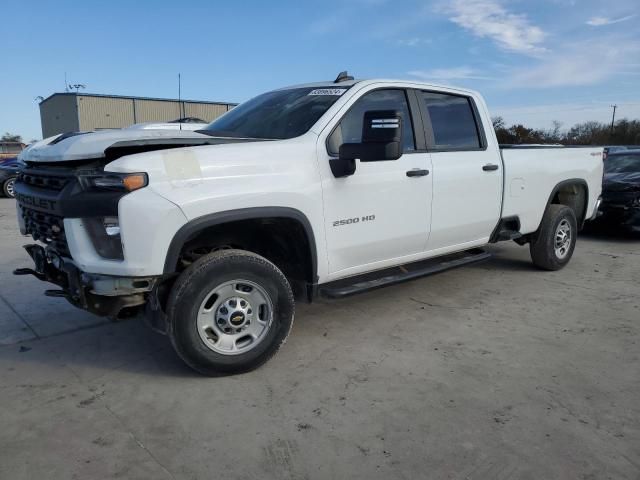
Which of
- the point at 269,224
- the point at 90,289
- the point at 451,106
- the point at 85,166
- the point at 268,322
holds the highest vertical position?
the point at 451,106

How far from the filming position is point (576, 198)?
264 inches

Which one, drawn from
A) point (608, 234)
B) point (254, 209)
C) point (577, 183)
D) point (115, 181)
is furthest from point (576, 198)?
point (115, 181)

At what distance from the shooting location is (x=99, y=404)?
3217mm

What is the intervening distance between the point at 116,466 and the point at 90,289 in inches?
42.8

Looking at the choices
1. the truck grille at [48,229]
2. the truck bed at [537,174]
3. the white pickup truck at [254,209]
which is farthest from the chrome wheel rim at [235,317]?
the truck bed at [537,174]

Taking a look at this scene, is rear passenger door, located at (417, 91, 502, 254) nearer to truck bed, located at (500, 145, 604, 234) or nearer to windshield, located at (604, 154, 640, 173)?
truck bed, located at (500, 145, 604, 234)

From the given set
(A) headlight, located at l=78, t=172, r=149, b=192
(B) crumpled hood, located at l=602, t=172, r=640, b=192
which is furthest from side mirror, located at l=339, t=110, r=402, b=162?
(B) crumpled hood, located at l=602, t=172, r=640, b=192

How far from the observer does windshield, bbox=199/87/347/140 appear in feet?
13.1

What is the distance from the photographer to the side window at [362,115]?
3887mm

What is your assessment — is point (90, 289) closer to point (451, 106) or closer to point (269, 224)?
point (269, 224)

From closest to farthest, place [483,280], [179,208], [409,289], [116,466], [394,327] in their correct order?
[116,466]
[179,208]
[394,327]
[409,289]
[483,280]

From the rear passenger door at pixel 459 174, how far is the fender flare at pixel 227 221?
1.40 metres

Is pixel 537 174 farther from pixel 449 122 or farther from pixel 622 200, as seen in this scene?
pixel 622 200

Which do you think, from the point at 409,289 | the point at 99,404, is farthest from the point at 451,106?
the point at 99,404
